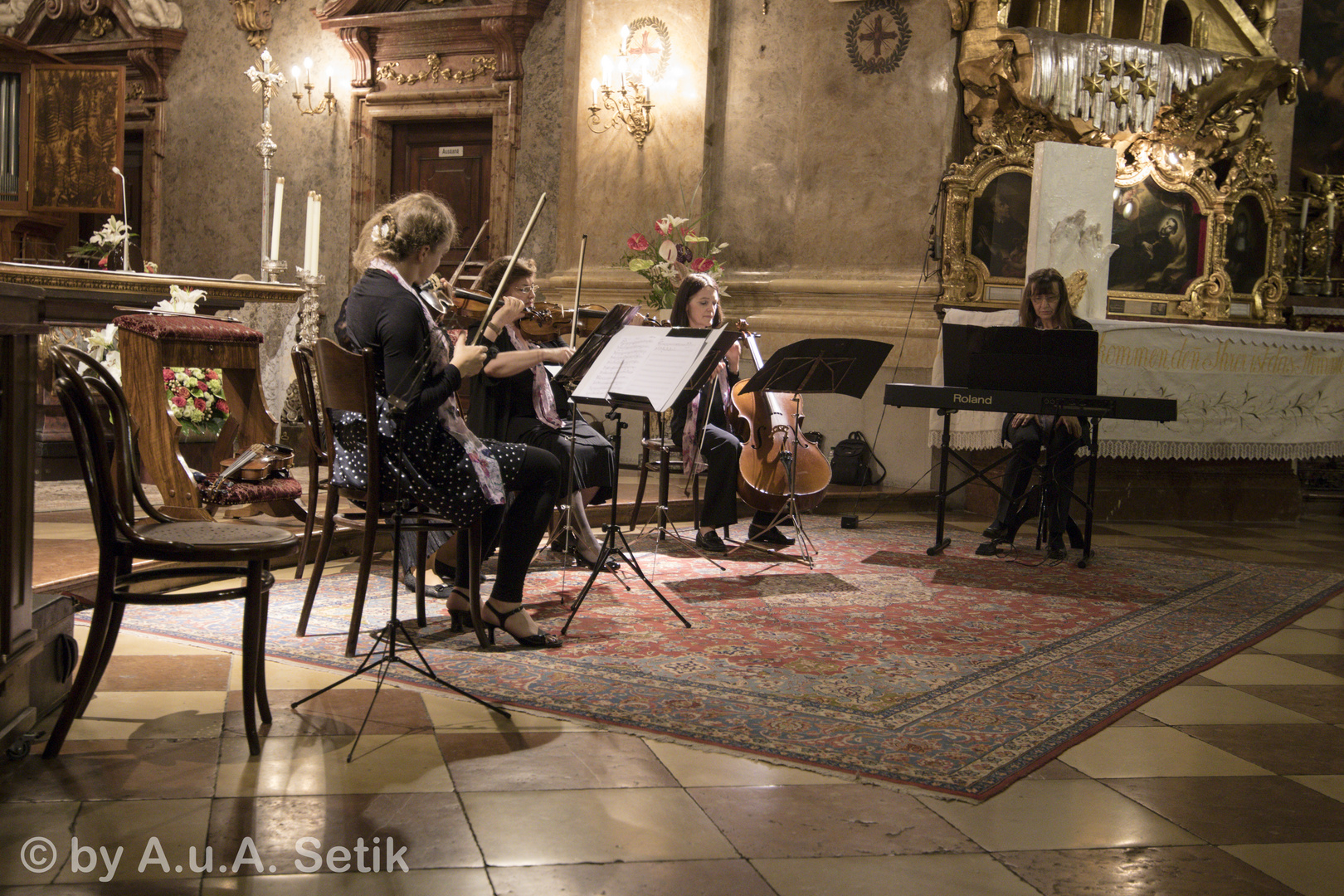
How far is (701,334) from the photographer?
3840mm

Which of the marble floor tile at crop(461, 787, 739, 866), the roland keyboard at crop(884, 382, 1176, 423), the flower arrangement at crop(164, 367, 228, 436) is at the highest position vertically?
the roland keyboard at crop(884, 382, 1176, 423)

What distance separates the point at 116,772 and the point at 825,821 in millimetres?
1555

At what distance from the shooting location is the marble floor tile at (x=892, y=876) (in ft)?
7.09

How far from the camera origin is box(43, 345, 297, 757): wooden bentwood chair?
2668 mm

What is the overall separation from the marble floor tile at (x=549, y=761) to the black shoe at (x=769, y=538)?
9.70 feet

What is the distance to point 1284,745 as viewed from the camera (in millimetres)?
3168

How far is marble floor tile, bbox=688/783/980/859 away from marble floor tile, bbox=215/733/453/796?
2.08 feet

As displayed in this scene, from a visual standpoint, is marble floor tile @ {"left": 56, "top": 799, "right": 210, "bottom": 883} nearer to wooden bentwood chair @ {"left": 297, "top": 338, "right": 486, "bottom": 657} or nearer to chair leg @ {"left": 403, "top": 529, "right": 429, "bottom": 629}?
wooden bentwood chair @ {"left": 297, "top": 338, "right": 486, "bottom": 657}

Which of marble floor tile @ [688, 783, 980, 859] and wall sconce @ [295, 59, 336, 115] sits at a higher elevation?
wall sconce @ [295, 59, 336, 115]

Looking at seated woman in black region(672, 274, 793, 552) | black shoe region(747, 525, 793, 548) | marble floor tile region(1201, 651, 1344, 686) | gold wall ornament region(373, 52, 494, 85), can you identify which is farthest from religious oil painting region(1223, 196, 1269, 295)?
gold wall ornament region(373, 52, 494, 85)

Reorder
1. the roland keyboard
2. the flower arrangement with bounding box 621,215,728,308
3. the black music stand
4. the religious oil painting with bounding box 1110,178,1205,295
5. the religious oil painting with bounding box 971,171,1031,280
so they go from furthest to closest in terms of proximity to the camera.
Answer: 1. the religious oil painting with bounding box 1110,178,1205,295
2. the religious oil painting with bounding box 971,171,1031,280
3. the flower arrangement with bounding box 621,215,728,308
4. the roland keyboard
5. the black music stand

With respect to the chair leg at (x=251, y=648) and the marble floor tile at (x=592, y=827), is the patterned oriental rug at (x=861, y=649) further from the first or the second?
the chair leg at (x=251, y=648)

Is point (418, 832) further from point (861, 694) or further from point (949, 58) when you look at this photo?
point (949, 58)

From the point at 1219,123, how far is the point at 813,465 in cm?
520
